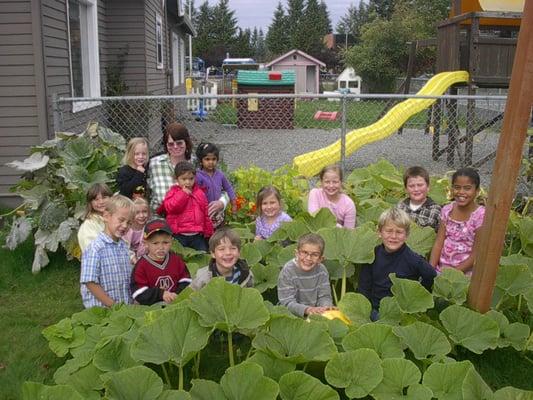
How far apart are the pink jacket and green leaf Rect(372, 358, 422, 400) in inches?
87.3

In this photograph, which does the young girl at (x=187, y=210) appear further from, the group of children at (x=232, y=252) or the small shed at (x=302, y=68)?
the small shed at (x=302, y=68)

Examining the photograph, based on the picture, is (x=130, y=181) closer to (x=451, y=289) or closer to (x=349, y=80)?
(x=451, y=289)

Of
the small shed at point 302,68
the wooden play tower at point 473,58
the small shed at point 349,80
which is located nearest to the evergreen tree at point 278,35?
the small shed at point 302,68

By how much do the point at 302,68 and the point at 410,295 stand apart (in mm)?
35175

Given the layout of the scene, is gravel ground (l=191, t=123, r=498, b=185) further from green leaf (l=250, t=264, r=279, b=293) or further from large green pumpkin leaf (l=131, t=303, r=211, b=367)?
large green pumpkin leaf (l=131, t=303, r=211, b=367)

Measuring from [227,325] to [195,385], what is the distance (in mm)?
341

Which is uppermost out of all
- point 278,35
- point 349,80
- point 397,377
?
point 278,35

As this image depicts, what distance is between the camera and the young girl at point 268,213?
4465mm

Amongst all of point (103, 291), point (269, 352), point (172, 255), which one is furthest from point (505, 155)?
point (103, 291)

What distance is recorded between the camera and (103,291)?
3.59 metres

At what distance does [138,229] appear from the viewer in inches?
167

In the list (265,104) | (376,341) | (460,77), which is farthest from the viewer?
(265,104)

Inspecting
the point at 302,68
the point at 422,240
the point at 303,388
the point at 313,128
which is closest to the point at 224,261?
the point at 303,388

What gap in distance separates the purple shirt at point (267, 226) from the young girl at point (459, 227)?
1.14 metres
